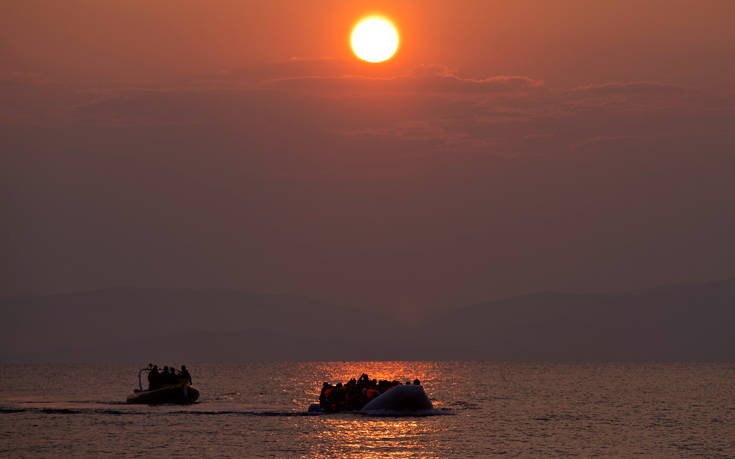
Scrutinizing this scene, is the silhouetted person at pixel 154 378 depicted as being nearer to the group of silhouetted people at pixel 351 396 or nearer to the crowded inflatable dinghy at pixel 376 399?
the crowded inflatable dinghy at pixel 376 399

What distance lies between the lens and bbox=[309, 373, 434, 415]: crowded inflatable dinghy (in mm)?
93875

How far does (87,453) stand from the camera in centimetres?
6831

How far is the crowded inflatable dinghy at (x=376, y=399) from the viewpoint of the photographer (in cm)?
9388

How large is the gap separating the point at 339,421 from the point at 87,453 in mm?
29748

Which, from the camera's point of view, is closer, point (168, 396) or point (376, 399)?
point (376, 399)

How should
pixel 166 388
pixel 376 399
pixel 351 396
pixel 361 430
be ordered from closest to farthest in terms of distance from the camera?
pixel 361 430, pixel 376 399, pixel 351 396, pixel 166 388

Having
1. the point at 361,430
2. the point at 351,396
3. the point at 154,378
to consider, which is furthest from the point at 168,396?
the point at 361,430

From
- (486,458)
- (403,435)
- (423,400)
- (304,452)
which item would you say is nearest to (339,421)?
(423,400)

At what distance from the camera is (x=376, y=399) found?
95125 millimetres

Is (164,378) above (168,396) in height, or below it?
above

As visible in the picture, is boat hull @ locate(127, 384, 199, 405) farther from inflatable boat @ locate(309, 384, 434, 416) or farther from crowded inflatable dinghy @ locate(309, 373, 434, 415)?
inflatable boat @ locate(309, 384, 434, 416)

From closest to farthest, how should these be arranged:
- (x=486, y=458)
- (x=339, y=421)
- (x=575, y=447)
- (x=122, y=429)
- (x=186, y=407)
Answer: (x=486, y=458), (x=575, y=447), (x=122, y=429), (x=339, y=421), (x=186, y=407)

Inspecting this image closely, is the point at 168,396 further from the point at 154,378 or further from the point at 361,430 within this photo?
the point at 361,430

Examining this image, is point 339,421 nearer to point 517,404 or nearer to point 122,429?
point 122,429
